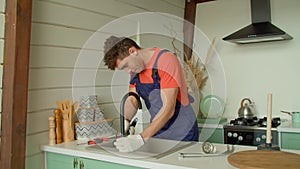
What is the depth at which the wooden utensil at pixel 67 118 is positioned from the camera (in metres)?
1.80

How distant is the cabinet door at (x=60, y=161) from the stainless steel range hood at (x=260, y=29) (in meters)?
1.80

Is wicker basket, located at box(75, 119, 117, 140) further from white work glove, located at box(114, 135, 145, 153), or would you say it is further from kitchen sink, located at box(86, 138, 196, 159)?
white work glove, located at box(114, 135, 145, 153)

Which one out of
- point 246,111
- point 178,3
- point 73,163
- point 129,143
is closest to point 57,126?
point 73,163

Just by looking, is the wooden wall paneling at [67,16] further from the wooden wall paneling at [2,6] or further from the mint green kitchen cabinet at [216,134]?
the mint green kitchen cabinet at [216,134]

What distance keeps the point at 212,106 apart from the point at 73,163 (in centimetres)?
188

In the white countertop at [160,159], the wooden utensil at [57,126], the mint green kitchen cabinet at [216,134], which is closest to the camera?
the white countertop at [160,159]

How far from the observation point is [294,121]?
250 centimetres

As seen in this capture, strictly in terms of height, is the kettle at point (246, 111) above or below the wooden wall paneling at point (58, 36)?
below

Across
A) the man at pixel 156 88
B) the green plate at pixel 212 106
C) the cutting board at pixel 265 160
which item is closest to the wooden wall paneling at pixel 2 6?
the man at pixel 156 88

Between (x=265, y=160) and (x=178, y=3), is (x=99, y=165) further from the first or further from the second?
(x=178, y=3)

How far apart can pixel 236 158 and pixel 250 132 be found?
1478mm

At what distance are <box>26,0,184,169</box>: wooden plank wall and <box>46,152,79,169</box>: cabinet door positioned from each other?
0.05 meters

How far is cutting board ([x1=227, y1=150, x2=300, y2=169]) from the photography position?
3.30ft

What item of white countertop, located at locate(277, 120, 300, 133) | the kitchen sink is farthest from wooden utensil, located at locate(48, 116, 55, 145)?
white countertop, located at locate(277, 120, 300, 133)
